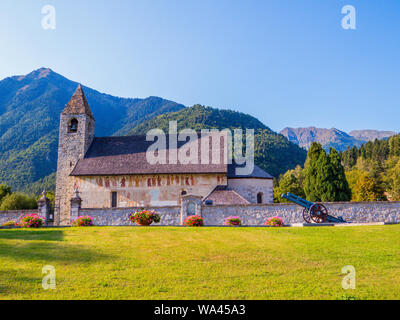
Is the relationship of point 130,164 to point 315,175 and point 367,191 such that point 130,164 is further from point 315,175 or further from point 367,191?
point 367,191

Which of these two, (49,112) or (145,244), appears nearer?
(145,244)

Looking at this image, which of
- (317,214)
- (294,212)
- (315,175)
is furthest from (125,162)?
(315,175)

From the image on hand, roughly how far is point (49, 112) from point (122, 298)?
7097 inches

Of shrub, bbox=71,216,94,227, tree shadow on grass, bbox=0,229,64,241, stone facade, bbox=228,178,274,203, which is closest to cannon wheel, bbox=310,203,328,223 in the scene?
stone facade, bbox=228,178,274,203

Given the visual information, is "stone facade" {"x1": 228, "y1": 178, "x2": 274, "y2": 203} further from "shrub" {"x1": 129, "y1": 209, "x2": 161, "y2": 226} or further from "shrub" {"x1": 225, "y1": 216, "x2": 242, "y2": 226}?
"shrub" {"x1": 129, "y1": 209, "x2": 161, "y2": 226}

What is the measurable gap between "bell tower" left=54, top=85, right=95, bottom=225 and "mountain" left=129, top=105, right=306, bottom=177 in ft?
222

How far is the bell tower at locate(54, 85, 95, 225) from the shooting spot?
1479 inches

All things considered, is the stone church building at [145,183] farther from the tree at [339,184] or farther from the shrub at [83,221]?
the tree at [339,184]

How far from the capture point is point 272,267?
12195 millimetres

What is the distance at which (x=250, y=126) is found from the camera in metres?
154
